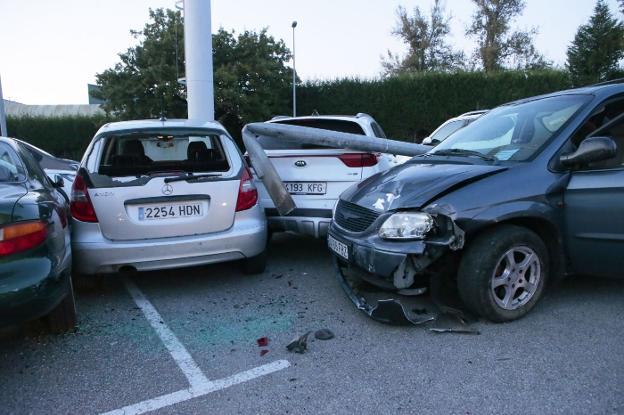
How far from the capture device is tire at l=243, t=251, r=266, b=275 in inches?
180

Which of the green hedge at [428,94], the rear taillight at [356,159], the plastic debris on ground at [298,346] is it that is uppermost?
the green hedge at [428,94]

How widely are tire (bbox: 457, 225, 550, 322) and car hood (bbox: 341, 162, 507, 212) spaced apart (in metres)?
0.43

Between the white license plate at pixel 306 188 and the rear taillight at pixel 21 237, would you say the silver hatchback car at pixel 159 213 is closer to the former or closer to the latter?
the white license plate at pixel 306 188

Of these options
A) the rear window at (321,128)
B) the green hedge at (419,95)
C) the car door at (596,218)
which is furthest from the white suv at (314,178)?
the green hedge at (419,95)

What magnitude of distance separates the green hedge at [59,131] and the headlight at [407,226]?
26.8 m

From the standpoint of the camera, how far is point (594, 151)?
3.27 m

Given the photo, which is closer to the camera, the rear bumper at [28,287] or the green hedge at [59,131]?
the rear bumper at [28,287]

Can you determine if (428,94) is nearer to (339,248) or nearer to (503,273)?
(339,248)

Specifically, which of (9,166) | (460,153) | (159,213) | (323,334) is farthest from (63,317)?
(460,153)

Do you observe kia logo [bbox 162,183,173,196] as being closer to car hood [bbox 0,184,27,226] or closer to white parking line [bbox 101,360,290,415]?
car hood [bbox 0,184,27,226]

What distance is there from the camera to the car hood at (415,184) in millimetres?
3328

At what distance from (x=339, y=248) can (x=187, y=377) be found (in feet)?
5.01

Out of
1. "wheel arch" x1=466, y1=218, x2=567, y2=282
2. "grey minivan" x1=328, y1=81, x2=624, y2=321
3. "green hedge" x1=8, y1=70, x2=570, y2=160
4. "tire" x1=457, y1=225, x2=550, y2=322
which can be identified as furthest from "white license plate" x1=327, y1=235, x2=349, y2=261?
"green hedge" x1=8, y1=70, x2=570, y2=160

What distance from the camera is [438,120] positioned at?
2258 cm
